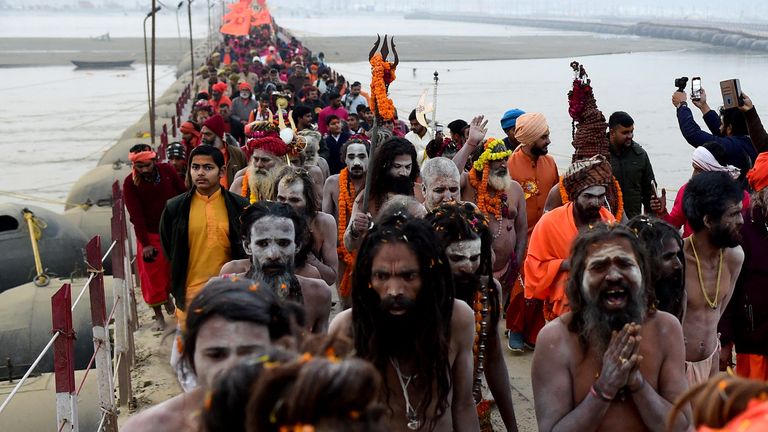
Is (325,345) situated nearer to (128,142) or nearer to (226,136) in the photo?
(226,136)

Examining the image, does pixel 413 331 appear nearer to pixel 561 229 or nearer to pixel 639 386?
pixel 639 386

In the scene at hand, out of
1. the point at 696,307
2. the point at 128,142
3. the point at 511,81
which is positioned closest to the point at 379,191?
the point at 696,307

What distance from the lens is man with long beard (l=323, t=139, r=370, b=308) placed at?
672cm

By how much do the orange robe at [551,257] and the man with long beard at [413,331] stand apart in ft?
5.29

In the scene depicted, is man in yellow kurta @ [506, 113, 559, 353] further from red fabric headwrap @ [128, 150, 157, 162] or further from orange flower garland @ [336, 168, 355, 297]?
red fabric headwrap @ [128, 150, 157, 162]

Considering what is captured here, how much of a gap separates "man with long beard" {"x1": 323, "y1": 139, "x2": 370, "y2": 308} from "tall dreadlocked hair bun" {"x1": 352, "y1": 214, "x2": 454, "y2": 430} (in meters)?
3.04

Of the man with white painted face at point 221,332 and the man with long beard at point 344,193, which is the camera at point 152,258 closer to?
the man with long beard at point 344,193

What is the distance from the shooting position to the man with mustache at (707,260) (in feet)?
15.0

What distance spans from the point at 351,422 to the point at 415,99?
29.4 m

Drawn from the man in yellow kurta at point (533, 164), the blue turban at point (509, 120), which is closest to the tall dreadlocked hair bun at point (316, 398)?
the man in yellow kurta at point (533, 164)

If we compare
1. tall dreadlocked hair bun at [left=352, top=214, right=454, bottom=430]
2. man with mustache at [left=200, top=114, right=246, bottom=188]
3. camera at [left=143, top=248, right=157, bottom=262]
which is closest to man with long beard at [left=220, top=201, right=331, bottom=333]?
tall dreadlocked hair bun at [left=352, top=214, right=454, bottom=430]

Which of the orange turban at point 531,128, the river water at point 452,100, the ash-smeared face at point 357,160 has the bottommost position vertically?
the river water at point 452,100

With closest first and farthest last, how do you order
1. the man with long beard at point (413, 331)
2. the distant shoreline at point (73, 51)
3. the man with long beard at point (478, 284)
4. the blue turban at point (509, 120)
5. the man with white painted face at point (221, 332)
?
the man with white painted face at point (221, 332), the man with long beard at point (413, 331), the man with long beard at point (478, 284), the blue turban at point (509, 120), the distant shoreline at point (73, 51)

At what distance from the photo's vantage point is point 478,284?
13.5 feet
